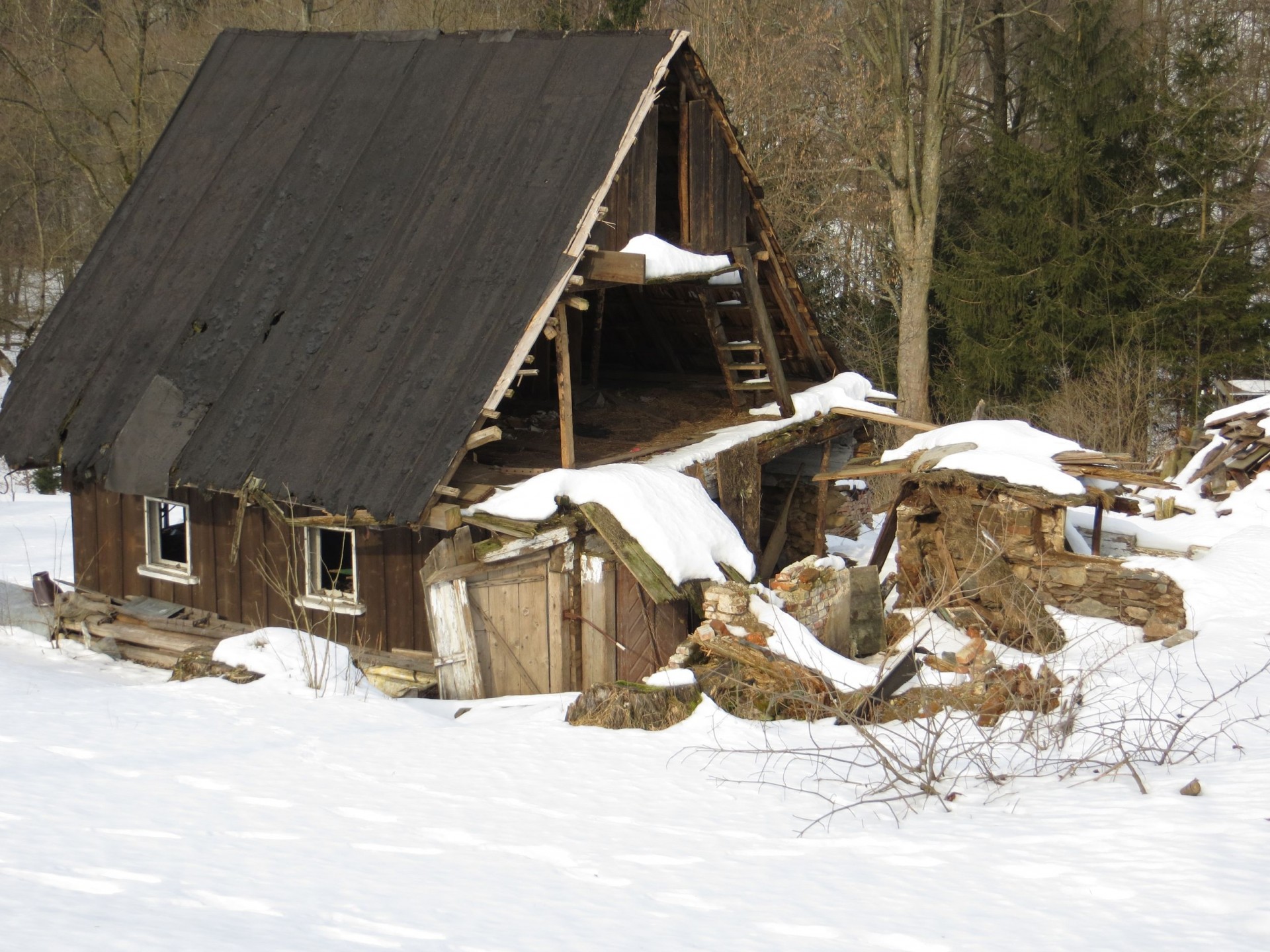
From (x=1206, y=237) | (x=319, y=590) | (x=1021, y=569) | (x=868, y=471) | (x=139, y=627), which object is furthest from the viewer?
(x=1206, y=237)

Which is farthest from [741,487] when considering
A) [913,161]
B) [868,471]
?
[913,161]

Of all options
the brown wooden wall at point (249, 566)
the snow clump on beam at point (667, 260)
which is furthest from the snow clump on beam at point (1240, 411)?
the brown wooden wall at point (249, 566)

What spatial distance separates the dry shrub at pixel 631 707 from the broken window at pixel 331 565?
10.0 ft

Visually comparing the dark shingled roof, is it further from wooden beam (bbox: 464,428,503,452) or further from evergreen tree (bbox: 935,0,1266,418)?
evergreen tree (bbox: 935,0,1266,418)

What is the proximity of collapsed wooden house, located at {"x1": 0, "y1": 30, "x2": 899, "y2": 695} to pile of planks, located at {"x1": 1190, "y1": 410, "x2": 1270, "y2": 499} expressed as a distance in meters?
8.76

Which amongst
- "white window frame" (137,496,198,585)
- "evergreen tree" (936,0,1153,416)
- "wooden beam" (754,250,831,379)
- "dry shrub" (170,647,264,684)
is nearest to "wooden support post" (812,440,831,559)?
"wooden beam" (754,250,831,379)

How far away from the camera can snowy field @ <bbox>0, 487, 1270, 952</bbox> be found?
16.2 feet

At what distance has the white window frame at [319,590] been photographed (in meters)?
11.4

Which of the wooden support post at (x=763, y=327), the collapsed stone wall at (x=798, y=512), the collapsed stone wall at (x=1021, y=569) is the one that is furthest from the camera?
the collapsed stone wall at (x=798, y=512)

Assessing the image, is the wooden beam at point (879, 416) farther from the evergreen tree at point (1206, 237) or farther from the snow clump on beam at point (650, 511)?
the evergreen tree at point (1206, 237)

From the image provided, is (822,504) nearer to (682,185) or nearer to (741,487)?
(741,487)

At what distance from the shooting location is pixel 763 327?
14.1 m

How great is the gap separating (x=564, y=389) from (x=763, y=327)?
3.91 meters

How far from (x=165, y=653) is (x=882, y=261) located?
71.8 ft
